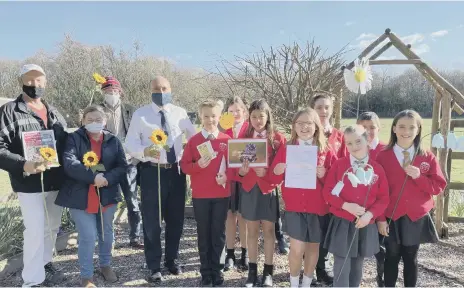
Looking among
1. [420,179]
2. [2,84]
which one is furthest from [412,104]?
[2,84]

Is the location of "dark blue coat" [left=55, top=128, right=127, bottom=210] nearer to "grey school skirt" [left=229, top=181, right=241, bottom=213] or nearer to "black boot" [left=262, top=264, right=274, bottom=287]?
"grey school skirt" [left=229, top=181, right=241, bottom=213]

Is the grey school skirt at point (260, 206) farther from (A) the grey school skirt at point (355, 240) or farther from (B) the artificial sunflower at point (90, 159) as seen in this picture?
(B) the artificial sunflower at point (90, 159)

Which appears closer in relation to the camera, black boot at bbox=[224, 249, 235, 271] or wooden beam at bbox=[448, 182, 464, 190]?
black boot at bbox=[224, 249, 235, 271]

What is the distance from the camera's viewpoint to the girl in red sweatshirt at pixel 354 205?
125 inches

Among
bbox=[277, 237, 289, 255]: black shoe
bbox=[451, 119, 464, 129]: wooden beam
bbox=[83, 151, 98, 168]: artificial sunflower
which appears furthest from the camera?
bbox=[451, 119, 464, 129]: wooden beam

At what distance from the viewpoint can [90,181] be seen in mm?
3732

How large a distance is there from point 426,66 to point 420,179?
2793 millimetres

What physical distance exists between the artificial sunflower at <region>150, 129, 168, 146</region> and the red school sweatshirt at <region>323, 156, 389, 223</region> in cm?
168

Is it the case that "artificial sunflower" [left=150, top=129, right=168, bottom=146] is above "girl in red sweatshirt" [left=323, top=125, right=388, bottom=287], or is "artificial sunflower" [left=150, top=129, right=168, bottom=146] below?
above

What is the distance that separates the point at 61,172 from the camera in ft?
13.1

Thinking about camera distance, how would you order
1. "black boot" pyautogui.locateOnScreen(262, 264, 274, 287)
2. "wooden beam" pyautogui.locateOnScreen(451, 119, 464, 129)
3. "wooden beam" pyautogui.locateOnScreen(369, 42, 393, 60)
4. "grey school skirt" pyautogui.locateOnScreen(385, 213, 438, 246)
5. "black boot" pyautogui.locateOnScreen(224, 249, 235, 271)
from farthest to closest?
"wooden beam" pyautogui.locateOnScreen(369, 42, 393, 60), "wooden beam" pyautogui.locateOnScreen(451, 119, 464, 129), "black boot" pyautogui.locateOnScreen(224, 249, 235, 271), "black boot" pyautogui.locateOnScreen(262, 264, 274, 287), "grey school skirt" pyautogui.locateOnScreen(385, 213, 438, 246)

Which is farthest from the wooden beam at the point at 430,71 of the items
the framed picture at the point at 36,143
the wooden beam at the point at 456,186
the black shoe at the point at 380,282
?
the framed picture at the point at 36,143

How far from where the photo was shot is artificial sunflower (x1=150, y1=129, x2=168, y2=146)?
3756 mm

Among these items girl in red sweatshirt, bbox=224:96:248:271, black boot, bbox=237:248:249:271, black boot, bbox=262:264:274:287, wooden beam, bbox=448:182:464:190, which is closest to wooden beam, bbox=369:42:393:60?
wooden beam, bbox=448:182:464:190
